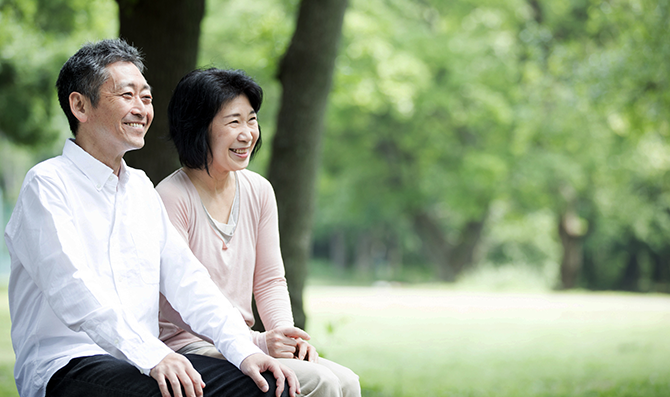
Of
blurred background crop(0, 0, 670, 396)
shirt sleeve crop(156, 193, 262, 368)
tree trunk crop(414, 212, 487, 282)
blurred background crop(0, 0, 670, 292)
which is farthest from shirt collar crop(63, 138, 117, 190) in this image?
tree trunk crop(414, 212, 487, 282)

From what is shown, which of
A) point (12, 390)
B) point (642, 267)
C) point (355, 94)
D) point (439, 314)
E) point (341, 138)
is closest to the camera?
point (12, 390)

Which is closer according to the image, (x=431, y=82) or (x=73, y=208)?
(x=73, y=208)

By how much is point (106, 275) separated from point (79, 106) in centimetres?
58

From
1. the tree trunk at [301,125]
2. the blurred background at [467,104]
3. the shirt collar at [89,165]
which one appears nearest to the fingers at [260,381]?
the shirt collar at [89,165]

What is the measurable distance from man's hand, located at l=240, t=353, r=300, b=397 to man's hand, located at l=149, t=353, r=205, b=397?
16cm

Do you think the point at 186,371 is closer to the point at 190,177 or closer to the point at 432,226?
the point at 190,177

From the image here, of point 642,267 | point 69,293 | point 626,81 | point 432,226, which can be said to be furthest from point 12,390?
point 642,267

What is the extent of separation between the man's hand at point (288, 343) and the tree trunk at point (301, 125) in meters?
2.57

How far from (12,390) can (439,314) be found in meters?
8.95

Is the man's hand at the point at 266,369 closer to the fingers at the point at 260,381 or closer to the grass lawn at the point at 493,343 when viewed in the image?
the fingers at the point at 260,381

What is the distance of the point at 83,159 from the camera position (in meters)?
2.24

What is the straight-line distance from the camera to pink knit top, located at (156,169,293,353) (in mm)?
2602

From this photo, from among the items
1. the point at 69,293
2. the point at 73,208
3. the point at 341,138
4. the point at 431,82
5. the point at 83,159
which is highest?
the point at 431,82

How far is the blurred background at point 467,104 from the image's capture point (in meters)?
11.7
